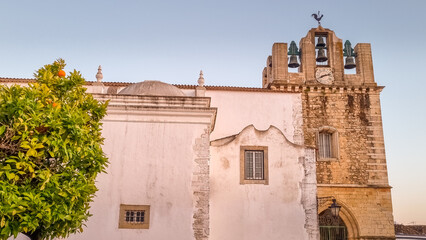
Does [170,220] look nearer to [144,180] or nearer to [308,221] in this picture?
[144,180]

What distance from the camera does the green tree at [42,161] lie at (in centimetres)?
581

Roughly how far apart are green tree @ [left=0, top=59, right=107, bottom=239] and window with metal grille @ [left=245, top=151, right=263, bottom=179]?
7.17m

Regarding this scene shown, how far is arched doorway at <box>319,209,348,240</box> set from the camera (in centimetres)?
2023

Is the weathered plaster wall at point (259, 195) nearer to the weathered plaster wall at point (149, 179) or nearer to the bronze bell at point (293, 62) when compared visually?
the weathered plaster wall at point (149, 179)

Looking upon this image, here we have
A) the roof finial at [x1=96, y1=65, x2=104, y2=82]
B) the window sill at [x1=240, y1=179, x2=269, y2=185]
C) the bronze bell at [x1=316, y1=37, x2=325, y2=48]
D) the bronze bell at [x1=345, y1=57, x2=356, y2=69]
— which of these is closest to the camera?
the window sill at [x1=240, y1=179, x2=269, y2=185]

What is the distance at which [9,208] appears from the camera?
5566mm

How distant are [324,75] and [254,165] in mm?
10639

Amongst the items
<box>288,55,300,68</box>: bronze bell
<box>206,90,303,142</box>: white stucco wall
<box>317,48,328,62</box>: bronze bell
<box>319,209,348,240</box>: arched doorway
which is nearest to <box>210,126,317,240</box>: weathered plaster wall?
<box>206,90,303,142</box>: white stucco wall

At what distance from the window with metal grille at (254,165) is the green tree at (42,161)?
7.17m

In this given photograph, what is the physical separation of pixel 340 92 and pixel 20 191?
61.3 ft

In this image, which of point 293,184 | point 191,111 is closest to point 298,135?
point 293,184

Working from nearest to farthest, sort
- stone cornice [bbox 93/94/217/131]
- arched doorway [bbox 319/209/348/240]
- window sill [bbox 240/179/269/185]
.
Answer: stone cornice [bbox 93/94/217/131] → window sill [bbox 240/179/269/185] → arched doorway [bbox 319/209/348/240]

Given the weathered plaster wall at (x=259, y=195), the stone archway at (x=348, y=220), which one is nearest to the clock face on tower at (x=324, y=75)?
the stone archway at (x=348, y=220)

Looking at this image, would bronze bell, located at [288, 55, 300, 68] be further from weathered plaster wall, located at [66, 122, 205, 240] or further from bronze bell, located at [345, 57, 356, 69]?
weathered plaster wall, located at [66, 122, 205, 240]
